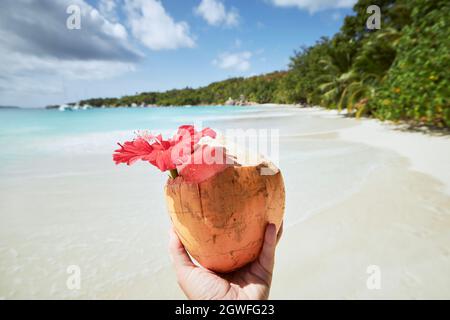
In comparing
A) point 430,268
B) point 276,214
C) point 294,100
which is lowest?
point 430,268

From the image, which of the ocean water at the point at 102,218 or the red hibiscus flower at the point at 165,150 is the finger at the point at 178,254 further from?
the ocean water at the point at 102,218

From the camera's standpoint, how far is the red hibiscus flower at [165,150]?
2.88 ft

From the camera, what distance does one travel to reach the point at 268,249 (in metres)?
1.18

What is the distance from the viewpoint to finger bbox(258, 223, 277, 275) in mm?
1164

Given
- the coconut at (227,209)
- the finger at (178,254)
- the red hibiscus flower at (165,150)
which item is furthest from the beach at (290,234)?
the red hibiscus flower at (165,150)

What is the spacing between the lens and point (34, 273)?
6.98ft

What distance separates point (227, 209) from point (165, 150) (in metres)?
0.35

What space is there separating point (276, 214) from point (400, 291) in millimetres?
1323

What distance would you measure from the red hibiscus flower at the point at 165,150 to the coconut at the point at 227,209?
0.09 m
